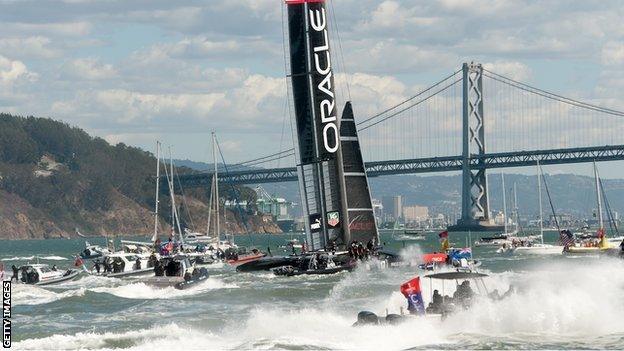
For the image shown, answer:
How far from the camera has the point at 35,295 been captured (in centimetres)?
4112

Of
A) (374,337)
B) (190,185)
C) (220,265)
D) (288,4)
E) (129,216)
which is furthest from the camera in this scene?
(129,216)

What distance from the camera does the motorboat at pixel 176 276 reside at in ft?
135

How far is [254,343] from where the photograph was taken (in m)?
24.7

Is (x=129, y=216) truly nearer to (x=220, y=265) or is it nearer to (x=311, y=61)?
(x=220, y=265)

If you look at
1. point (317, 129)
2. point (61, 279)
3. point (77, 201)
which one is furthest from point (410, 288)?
point (77, 201)

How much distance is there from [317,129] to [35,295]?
15.2 m

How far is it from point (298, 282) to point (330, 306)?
11.0 metres

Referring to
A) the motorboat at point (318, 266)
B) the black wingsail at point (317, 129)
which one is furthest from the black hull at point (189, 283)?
the black wingsail at point (317, 129)

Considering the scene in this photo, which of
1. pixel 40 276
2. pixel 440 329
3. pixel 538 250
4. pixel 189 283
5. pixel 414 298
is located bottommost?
pixel 440 329

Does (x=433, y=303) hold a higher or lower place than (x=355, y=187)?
lower

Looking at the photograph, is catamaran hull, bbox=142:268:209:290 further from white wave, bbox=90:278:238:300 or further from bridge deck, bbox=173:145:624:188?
bridge deck, bbox=173:145:624:188

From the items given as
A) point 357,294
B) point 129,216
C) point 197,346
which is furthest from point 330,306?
point 129,216

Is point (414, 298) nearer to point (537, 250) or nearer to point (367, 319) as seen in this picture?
point (367, 319)

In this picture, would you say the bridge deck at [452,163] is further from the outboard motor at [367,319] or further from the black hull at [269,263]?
the outboard motor at [367,319]
